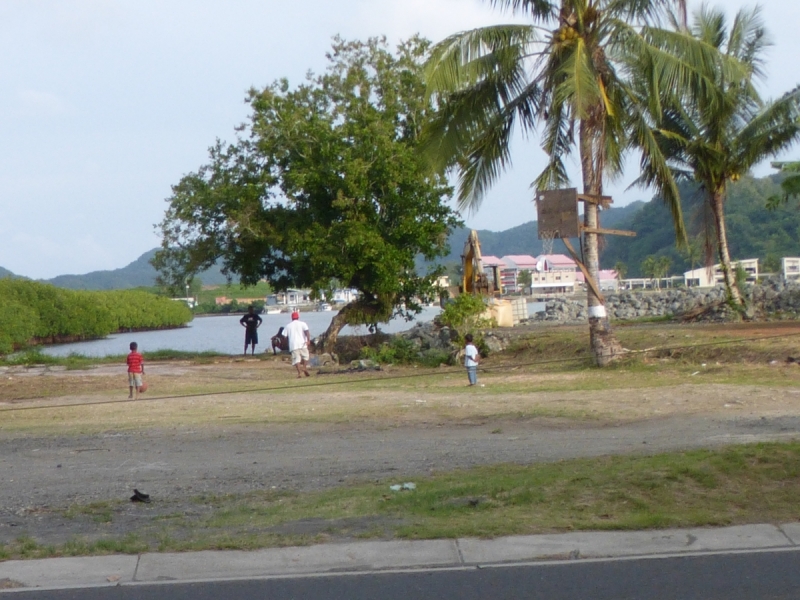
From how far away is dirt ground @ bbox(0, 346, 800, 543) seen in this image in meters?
9.91

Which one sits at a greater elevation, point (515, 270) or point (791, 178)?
point (515, 270)

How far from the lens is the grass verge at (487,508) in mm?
7594

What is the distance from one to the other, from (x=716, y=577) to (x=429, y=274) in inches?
949

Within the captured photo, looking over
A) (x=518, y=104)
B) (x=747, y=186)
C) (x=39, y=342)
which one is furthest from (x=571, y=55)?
(x=747, y=186)

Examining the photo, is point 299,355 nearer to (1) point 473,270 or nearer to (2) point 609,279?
(1) point 473,270

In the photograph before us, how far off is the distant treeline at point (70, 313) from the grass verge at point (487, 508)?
30.8m

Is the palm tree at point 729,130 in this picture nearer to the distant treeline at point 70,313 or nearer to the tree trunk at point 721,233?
the tree trunk at point 721,233

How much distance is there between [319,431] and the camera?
13.7m

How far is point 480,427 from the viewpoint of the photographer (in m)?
13.7

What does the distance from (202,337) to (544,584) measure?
4149cm

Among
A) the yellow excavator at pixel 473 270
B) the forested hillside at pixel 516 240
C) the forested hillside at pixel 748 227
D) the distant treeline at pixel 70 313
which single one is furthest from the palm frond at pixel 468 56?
the forested hillside at pixel 516 240

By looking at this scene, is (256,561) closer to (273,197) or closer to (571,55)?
(571,55)

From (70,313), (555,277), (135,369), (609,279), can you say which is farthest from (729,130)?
(609,279)

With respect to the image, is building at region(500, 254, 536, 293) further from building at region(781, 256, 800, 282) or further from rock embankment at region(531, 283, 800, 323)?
rock embankment at region(531, 283, 800, 323)
